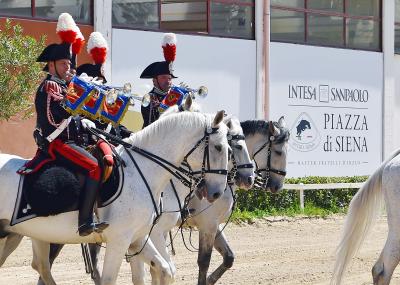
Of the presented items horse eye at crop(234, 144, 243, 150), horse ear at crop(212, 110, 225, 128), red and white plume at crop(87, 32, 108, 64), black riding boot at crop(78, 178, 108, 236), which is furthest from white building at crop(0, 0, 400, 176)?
black riding boot at crop(78, 178, 108, 236)

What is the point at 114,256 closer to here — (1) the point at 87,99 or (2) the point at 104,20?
(1) the point at 87,99

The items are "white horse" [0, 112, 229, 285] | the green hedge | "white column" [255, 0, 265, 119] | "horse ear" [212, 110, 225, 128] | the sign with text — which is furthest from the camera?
the sign with text

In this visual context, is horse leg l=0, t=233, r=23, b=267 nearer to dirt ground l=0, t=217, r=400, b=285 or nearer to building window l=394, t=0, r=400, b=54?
dirt ground l=0, t=217, r=400, b=285

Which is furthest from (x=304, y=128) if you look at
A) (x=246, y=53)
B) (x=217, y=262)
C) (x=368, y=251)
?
(x=217, y=262)

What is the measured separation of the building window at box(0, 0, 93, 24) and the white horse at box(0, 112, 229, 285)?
9.22m

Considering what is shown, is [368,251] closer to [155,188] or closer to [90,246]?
[90,246]

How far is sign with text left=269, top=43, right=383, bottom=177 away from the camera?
23.0 metres

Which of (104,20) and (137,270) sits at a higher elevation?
(104,20)

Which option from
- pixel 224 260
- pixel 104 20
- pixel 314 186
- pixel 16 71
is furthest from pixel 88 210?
pixel 314 186

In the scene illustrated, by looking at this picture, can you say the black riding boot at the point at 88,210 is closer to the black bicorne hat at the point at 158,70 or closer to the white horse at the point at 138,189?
the white horse at the point at 138,189

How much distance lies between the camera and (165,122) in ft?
29.9

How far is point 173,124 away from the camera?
9.07 meters

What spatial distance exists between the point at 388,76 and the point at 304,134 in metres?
3.89

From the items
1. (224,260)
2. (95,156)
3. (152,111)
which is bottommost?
(224,260)
